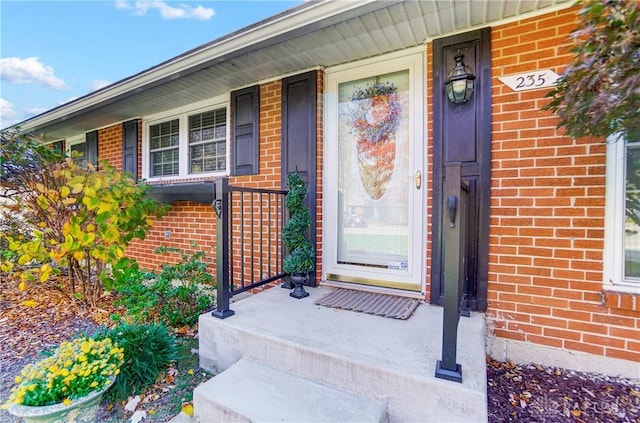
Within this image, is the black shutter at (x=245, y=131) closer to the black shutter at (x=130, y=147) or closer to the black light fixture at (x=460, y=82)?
the black light fixture at (x=460, y=82)

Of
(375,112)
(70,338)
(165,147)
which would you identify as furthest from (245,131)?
(70,338)

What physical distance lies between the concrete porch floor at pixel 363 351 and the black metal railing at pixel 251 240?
26 cm

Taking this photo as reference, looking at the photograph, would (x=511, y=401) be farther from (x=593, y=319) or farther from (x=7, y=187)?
(x=7, y=187)

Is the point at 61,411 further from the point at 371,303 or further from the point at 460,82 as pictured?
the point at 460,82

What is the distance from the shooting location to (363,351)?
1661 millimetres

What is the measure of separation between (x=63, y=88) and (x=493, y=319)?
32.5 feet

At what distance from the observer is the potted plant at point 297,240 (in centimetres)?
263

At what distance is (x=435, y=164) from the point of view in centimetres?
241

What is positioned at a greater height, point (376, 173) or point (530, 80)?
point (530, 80)

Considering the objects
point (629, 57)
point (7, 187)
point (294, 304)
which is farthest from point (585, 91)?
point (7, 187)

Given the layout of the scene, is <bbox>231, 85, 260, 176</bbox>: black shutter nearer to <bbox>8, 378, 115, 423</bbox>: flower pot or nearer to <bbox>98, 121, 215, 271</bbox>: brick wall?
<bbox>98, 121, 215, 271</bbox>: brick wall

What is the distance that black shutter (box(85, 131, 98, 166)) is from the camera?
5230 mm

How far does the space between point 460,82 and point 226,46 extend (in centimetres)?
204

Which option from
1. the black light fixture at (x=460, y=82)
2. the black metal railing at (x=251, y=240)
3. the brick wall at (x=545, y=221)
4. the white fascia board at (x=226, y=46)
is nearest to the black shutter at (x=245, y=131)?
the black metal railing at (x=251, y=240)
